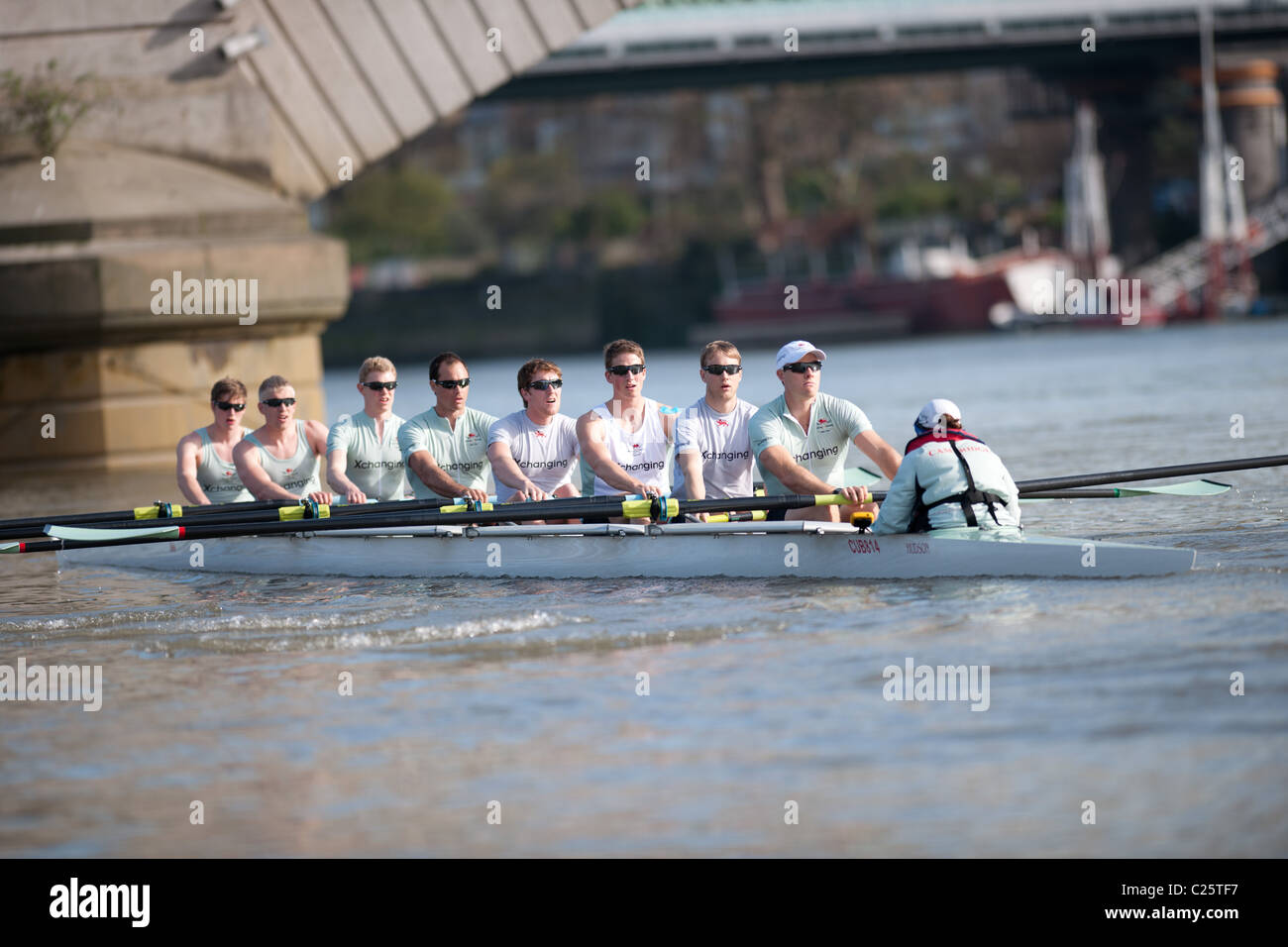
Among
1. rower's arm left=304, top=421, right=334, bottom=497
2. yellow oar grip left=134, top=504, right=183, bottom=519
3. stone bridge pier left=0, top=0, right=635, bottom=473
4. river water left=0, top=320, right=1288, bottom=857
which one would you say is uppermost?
stone bridge pier left=0, top=0, right=635, bottom=473

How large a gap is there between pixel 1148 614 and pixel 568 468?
464 centimetres

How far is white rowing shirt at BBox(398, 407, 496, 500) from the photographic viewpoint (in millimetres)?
12734

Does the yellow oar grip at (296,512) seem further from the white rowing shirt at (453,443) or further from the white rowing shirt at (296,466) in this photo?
the white rowing shirt at (296,466)

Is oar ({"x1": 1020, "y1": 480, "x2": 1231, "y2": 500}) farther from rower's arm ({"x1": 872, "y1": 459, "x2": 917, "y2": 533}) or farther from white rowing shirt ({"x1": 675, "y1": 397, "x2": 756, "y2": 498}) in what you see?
white rowing shirt ({"x1": 675, "y1": 397, "x2": 756, "y2": 498})

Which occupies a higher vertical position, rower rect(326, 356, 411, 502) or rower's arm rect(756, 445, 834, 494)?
rower rect(326, 356, 411, 502)

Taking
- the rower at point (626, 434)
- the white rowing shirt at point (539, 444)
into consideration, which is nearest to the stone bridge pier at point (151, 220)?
the white rowing shirt at point (539, 444)

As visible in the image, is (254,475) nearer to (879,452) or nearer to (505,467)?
(505,467)

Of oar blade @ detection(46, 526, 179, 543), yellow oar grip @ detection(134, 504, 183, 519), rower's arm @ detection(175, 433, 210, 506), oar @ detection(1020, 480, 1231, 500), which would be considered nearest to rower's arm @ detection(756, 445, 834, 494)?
oar @ detection(1020, 480, 1231, 500)

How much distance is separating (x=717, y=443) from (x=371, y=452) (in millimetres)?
2841

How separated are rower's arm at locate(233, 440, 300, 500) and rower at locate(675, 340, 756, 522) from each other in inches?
123

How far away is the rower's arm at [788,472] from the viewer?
11.1 meters

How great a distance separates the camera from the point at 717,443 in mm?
11703

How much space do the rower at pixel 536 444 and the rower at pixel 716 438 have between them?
101cm
